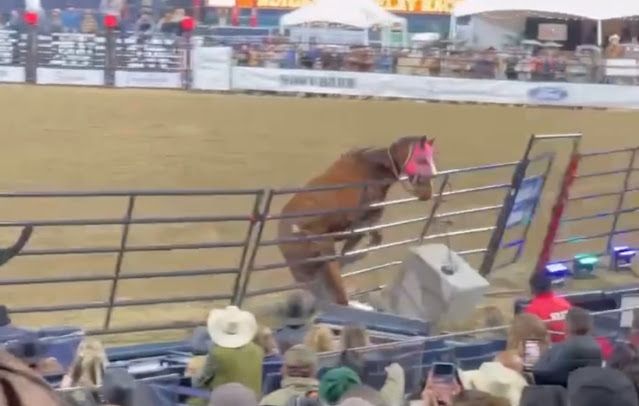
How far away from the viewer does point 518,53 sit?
25172mm

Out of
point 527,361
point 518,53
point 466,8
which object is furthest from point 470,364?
point 466,8

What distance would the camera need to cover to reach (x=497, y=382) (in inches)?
186

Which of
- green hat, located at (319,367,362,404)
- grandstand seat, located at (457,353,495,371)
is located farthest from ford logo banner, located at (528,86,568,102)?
green hat, located at (319,367,362,404)

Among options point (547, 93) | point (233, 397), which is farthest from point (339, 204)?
point (547, 93)

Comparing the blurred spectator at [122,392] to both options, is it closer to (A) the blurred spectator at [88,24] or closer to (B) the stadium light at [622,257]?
(B) the stadium light at [622,257]

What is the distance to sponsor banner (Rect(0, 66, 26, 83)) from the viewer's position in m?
21.5

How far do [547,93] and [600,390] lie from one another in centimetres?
1910

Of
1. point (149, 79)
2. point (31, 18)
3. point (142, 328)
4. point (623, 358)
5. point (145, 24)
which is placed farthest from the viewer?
point (145, 24)

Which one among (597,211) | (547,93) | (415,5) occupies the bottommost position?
(597,211)

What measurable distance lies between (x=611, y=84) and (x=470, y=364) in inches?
688

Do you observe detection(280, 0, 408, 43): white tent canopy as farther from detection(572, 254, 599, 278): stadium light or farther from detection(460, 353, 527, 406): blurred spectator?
detection(460, 353, 527, 406): blurred spectator

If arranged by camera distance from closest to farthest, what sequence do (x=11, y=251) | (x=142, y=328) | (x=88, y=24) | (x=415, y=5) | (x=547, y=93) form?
(x=11, y=251) → (x=142, y=328) → (x=547, y=93) → (x=88, y=24) → (x=415, y=5)

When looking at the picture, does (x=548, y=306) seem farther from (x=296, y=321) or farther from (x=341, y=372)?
(x=341, y=372)

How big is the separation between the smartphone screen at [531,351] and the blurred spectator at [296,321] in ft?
3.72
